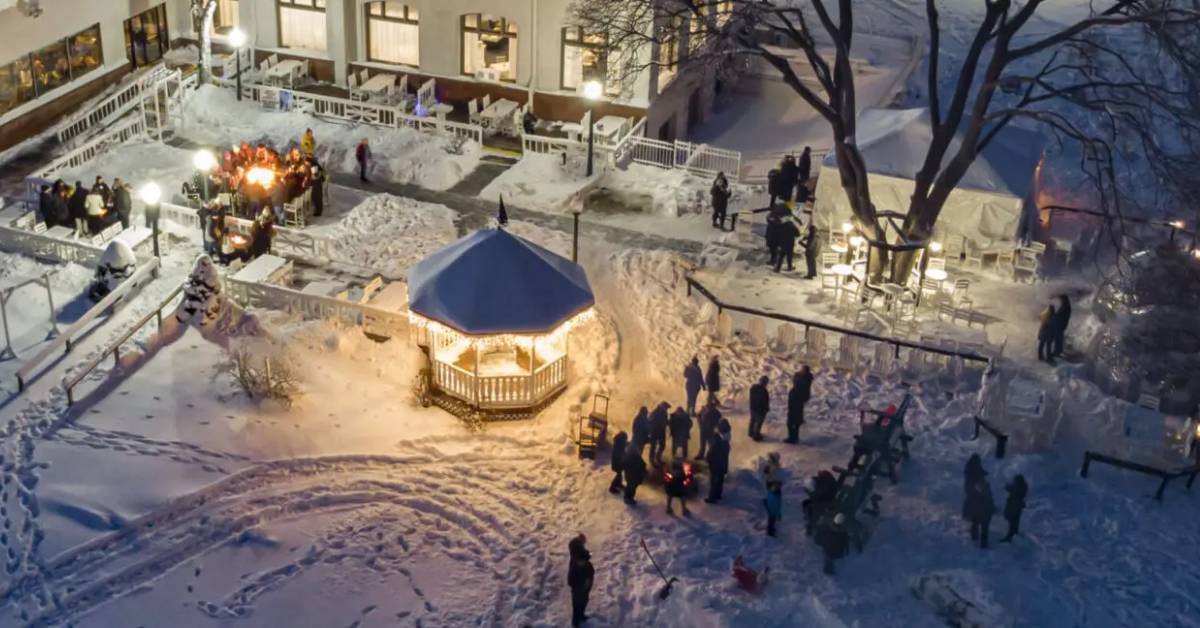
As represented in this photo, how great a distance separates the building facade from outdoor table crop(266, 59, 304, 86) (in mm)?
493

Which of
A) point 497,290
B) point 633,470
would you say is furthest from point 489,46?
point 633,470

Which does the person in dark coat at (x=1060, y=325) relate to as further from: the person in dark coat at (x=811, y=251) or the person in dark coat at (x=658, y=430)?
the person in dark coat at (x=658, y=430)

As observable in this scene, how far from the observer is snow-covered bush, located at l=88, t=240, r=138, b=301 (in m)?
24.7

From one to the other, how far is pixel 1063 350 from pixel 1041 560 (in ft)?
21.8

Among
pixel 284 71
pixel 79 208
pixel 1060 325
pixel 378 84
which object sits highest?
pixel 284 71

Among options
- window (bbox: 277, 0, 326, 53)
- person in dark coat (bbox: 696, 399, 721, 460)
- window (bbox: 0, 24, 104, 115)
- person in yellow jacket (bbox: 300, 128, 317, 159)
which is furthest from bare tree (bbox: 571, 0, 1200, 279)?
window (bbox: 0, 24, 104, 115)

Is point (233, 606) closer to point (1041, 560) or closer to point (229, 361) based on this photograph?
point (229, 361)

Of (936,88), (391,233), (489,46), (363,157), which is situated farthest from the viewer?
(489,46)

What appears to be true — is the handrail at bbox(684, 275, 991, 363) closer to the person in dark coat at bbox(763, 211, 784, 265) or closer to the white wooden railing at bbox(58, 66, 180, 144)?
the person in dark coat at bbox(763, 211, 784, 265)

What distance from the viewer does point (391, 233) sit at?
90.7 ft

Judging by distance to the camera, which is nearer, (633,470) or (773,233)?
(633,470)

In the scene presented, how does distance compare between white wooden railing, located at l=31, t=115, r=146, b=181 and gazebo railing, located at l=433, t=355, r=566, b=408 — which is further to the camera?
white wooden railing, located at l=31, t=115, r=146, b=181

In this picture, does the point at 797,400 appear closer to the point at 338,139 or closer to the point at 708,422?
the point at 708,422

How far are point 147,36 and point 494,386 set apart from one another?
19.6 meters
